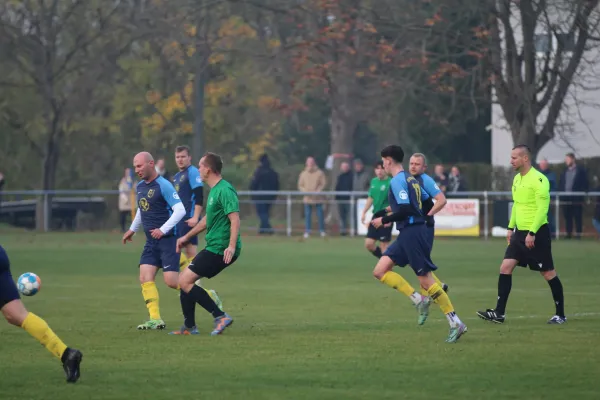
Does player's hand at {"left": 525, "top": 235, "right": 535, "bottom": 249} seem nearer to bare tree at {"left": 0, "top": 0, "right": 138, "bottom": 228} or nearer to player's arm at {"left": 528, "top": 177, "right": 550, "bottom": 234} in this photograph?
player's arm at {"left": 528, "top": 177, "right": 550, "bottom": 234}

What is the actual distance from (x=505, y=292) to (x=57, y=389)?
653 centimetres

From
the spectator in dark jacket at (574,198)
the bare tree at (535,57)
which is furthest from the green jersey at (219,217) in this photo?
the bare tree at (535,57)

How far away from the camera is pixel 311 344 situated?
12.9m

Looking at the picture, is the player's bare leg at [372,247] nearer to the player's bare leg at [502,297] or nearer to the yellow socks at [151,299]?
the player's bare leg at [502,297]

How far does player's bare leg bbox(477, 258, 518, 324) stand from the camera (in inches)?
591

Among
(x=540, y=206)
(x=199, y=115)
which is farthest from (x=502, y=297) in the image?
(x=199, y=115)

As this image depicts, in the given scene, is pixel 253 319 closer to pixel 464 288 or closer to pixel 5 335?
pixel 5 335

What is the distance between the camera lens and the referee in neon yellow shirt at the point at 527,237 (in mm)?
14992

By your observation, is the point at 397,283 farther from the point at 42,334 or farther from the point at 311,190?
the point at 311,190

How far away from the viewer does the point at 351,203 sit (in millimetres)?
37250

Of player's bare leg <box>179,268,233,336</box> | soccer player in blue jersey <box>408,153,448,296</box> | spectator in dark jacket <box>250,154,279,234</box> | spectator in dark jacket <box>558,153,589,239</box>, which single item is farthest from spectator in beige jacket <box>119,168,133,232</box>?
player's bare leg <box>179,268,233,336</box>

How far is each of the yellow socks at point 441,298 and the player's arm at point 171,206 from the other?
2888mm

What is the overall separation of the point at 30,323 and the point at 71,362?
45 centimetres

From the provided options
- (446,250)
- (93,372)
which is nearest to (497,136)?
(446,250)
